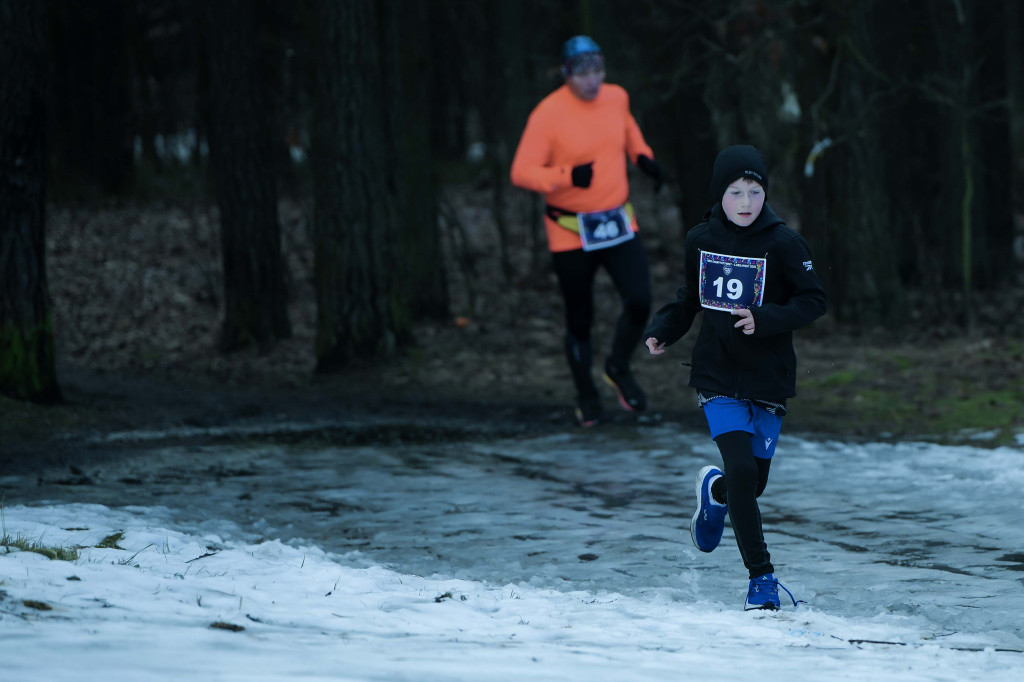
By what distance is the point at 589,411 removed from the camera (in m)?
9.72

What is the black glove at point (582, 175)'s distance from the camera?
8.80 metres

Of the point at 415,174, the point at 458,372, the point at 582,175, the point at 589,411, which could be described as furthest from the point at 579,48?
the point at 415,174

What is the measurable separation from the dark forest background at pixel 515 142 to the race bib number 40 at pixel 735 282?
6.01 meters

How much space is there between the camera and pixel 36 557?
482 centimetres

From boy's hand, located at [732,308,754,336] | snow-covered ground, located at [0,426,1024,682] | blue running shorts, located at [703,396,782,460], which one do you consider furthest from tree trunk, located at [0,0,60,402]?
boy's hand, located at [732,308,754,336]

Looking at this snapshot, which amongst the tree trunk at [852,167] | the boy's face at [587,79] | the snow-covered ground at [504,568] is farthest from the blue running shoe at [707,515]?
the tree trunk at [852,167]

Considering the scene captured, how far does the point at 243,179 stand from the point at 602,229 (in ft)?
20.0

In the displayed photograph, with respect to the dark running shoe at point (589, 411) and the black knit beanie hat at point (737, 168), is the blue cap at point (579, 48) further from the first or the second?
the black knit beanie hat at point (737, 168)

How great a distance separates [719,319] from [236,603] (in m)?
2.07

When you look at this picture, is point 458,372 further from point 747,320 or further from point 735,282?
point 747,320

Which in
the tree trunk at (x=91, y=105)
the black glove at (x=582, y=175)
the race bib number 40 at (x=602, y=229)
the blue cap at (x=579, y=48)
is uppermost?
the tree trunk at (x=91, y=105)

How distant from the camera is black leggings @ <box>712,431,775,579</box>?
484 cm

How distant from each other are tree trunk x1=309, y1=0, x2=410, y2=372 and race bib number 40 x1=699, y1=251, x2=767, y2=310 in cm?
749

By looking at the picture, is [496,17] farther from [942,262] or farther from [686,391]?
[686,391]
